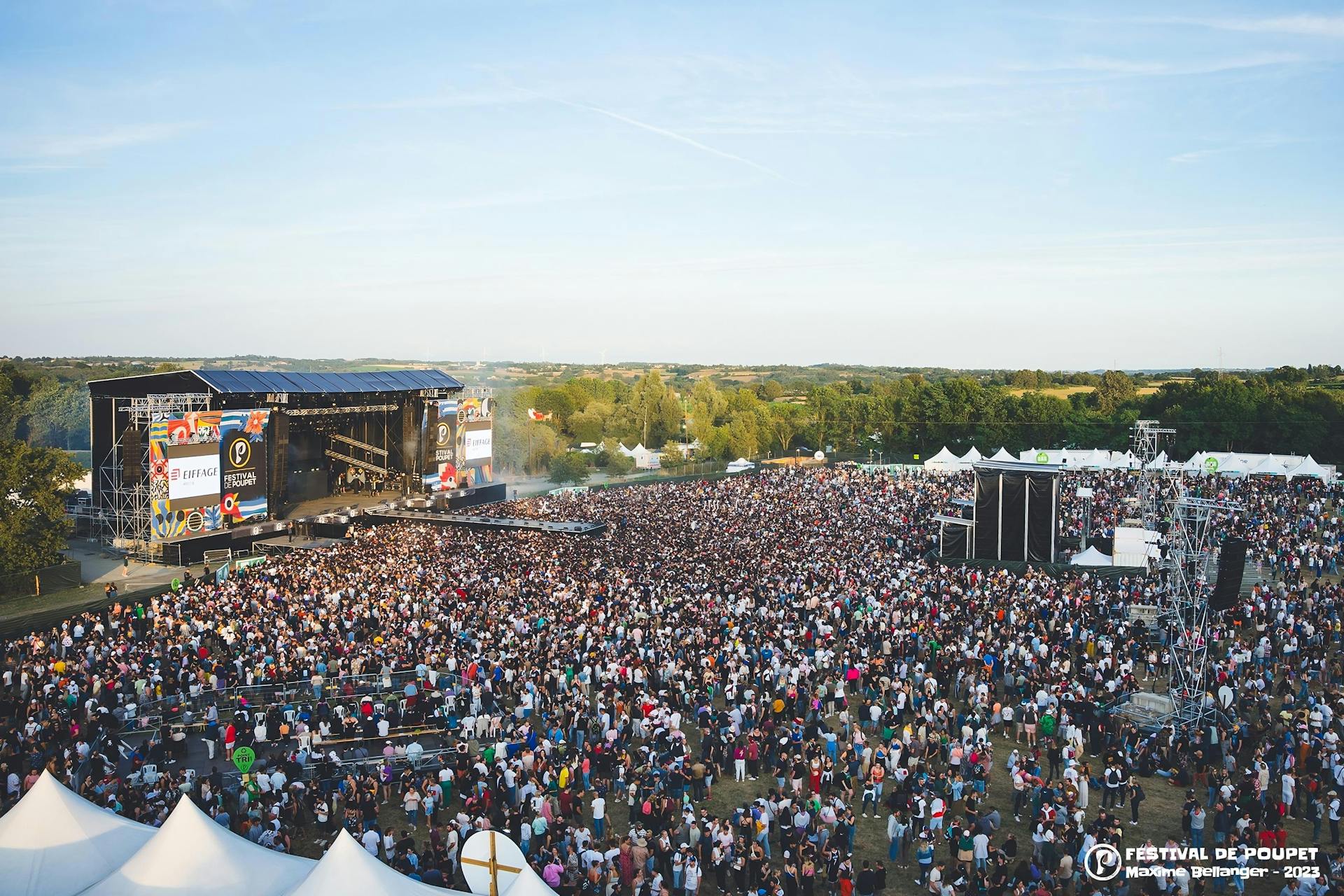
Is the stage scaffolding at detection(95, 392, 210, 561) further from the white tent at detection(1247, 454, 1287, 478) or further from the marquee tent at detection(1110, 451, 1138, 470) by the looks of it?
the white tent at detection(1247, 454, 1287, 478)

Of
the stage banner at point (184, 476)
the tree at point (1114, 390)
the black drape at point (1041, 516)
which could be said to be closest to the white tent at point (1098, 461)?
the black drape at point (1041, 516)

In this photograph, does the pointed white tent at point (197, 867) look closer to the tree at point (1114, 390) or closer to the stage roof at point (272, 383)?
the stage roof at point (272, 383)

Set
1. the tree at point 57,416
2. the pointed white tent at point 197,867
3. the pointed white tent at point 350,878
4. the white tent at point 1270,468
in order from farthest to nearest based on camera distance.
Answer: the tree at point 57,416
the white tent at point 1270,468
the pointed white tent at point 197,867
the pointed white tent at point 350,878

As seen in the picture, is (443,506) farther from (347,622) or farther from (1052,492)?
(1052,492)

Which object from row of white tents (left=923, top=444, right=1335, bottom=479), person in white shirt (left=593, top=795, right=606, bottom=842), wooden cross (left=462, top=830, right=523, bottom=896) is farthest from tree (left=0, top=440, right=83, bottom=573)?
row of white tents (left=923, top=444, right=1335, bottom=479)

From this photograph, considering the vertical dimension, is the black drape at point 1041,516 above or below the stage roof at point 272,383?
below

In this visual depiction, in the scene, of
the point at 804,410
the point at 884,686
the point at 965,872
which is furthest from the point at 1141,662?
the point at 804,410
